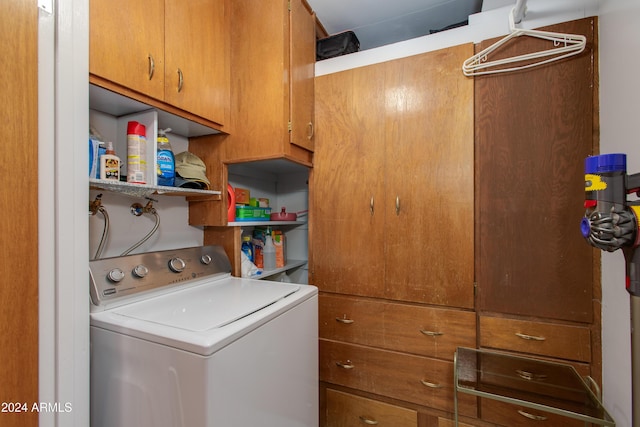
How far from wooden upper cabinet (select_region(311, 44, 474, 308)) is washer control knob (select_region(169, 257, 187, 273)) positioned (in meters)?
0.77

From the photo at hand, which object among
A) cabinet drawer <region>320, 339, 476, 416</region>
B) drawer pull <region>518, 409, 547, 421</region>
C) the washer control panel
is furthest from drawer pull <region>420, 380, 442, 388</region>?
the washer control panel

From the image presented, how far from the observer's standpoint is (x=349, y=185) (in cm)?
162

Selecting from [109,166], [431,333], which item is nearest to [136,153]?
[109,166]

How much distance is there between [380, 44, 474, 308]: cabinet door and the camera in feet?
4.51

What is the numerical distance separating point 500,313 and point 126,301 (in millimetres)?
1684

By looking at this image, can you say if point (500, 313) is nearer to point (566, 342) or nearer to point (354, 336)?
point (566, 342)

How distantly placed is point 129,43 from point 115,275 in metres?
0.89

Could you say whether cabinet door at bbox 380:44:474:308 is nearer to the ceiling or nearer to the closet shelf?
the ceiling

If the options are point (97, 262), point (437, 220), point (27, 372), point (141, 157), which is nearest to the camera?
point (27, 372)

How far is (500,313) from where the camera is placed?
51.8 inches

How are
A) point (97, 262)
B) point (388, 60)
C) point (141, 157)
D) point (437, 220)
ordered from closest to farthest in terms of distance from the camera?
point (97, 262) < point (141, 157) < point (437, 220) < point (388, 60)

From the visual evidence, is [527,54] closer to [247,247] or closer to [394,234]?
[394,234]

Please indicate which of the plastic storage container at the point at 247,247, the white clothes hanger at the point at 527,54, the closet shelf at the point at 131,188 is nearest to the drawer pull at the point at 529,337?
the white clothes hanger at the point at 527,54

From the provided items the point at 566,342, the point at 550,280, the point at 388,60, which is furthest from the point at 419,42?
the point at 566,342
